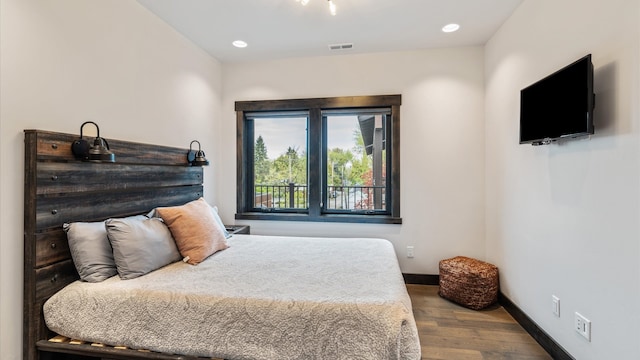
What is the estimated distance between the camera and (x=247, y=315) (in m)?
1.51

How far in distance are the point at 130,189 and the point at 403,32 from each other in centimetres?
285

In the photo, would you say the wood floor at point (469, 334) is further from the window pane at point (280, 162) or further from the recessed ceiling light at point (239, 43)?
the recessed ceiling light at point (239, 43)

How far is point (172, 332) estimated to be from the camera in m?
1.54

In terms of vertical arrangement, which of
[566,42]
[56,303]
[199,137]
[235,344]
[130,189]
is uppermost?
[566,42]

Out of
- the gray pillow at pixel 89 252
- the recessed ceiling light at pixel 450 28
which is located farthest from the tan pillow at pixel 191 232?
the recessed ceiling light at pixel 450 28

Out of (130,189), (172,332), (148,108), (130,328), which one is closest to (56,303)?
(130,328)

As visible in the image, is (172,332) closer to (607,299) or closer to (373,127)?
(607,299)

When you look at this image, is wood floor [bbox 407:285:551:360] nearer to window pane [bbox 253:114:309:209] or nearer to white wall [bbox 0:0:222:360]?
window pane [bbox 253:114:309:209]

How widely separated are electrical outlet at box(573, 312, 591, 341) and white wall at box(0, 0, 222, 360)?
3.22 meters

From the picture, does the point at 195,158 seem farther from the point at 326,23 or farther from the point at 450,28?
the point at 450,28

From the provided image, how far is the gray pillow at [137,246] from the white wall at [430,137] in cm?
194

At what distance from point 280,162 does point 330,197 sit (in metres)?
0.79

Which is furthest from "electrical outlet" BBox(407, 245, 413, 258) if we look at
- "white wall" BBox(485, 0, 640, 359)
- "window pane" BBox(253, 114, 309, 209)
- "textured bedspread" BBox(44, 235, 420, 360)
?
"textured bedspread" BBox(44, 235, 420, 360)

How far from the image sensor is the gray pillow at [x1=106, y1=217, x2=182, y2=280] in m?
1.82
